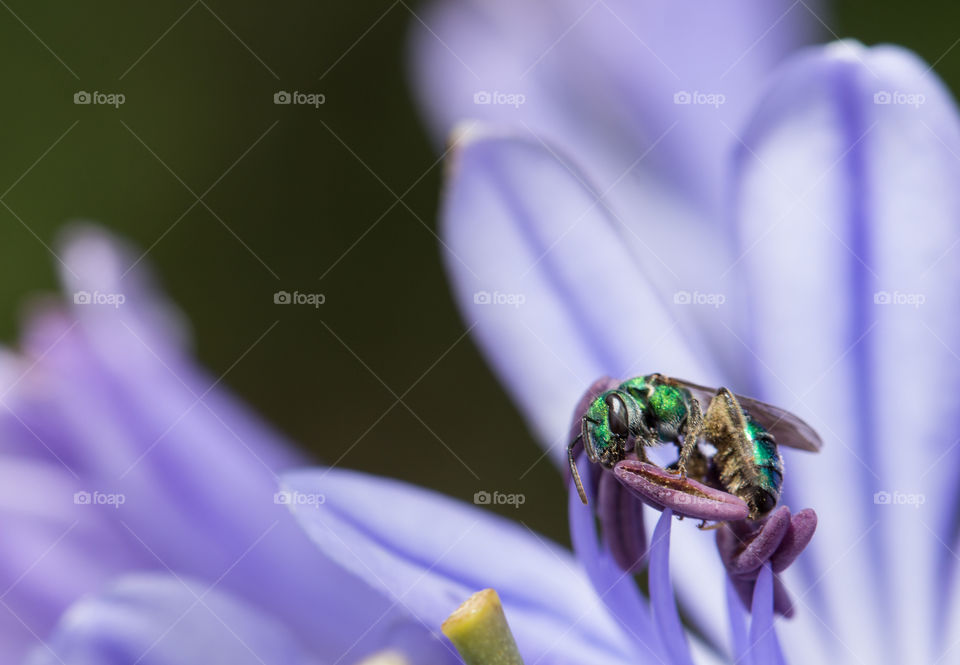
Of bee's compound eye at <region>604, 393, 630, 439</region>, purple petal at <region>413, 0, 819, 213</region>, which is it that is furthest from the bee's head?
purple petal at <region>413, 0, 819, 213</region>

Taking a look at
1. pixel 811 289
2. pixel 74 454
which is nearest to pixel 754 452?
pixel 811 289

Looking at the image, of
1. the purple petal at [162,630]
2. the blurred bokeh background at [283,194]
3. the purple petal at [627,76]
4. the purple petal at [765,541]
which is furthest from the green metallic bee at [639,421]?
the blurred bokeh background at [283,194]

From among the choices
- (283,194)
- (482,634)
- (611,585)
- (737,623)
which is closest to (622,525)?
(611,585)

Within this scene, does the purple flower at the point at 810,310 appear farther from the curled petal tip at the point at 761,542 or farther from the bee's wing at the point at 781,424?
the bee's wing at the point at 781,424

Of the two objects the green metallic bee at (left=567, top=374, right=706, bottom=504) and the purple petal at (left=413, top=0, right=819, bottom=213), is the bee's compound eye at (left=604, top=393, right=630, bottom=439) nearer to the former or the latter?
the green metallic bee at (left=567, top=374, right=706, bottom=504)

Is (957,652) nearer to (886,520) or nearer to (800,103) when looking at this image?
(886,520)

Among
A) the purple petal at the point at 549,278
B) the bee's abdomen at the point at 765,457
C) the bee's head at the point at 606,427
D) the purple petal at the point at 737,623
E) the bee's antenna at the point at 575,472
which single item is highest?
the purple petal at the point at 549,278

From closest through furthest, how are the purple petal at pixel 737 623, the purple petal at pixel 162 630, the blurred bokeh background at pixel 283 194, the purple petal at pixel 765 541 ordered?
the purple petal at pixel 162 630 → the purple petal at pixel 765 541 → the purple petal at pixel 737 623 → the blurred bokeh background at pixel 283 194
